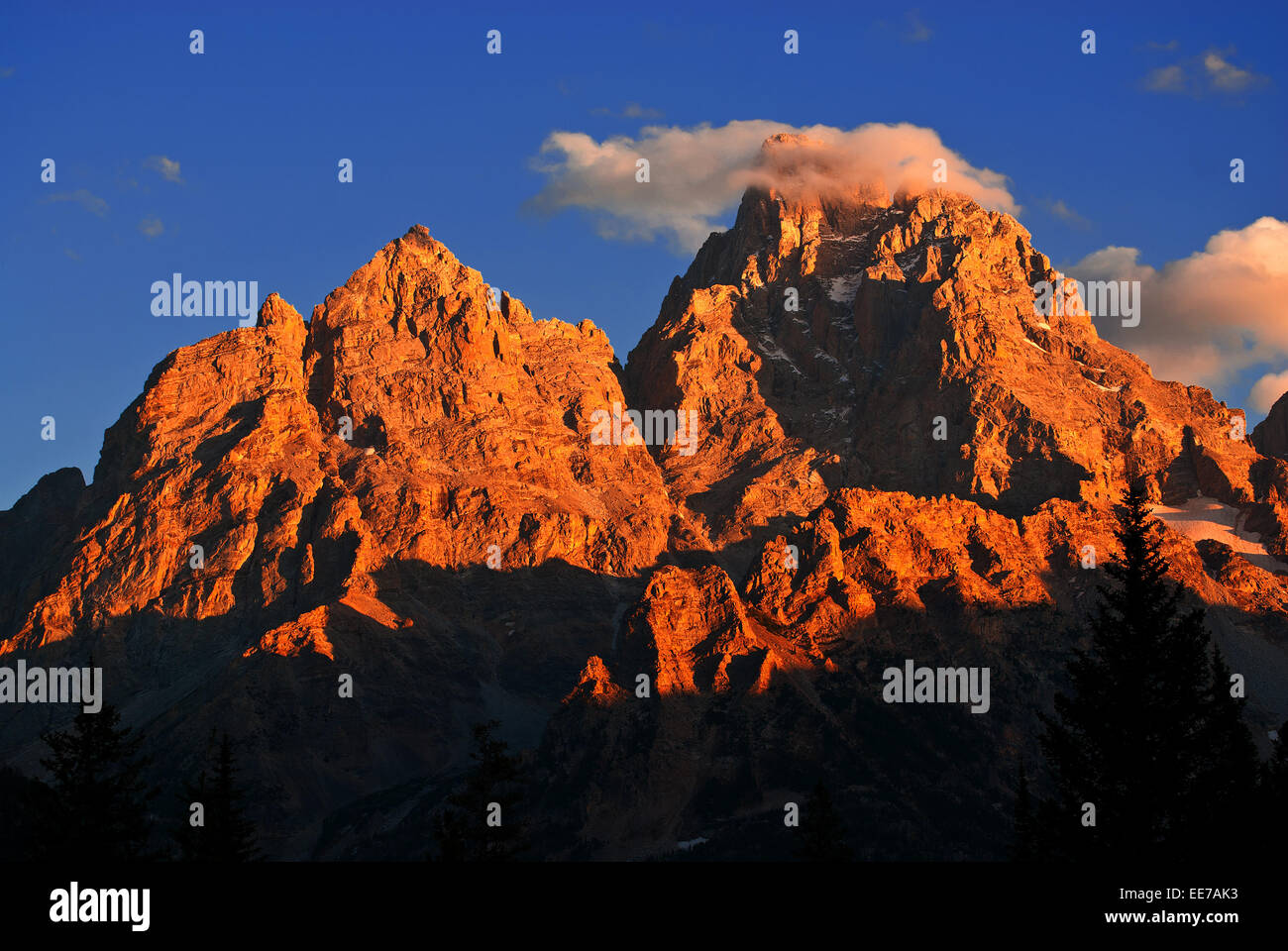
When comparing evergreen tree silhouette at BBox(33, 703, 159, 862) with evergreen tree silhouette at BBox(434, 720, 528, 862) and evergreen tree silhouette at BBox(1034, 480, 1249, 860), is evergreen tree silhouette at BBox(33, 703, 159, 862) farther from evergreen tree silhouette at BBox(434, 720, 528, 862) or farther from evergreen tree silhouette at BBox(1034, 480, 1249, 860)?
evergreen tree silhouette at BBox(1034, 480, 1249, 860)

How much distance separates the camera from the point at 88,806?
3297 inches

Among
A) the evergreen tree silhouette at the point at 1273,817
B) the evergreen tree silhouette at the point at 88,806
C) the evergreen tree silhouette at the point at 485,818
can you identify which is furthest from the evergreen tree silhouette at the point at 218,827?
the evergreen tree silhouette at the point at 1273,817

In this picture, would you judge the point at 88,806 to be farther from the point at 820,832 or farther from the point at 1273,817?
the point at 1273,817

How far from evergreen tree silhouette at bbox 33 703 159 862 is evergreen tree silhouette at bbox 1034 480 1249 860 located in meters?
46.2

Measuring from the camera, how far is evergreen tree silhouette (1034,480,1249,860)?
57312 millimetres

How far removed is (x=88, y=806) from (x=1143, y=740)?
51.6 meters

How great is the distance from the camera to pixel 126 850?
85.8 metres

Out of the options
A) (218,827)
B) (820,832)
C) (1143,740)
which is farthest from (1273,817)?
(820,832)

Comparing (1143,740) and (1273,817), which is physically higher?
(1143,740)

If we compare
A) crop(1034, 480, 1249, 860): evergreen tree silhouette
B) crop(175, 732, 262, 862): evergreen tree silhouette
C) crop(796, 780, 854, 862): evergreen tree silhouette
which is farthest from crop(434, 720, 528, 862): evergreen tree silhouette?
crop(1034, 480, 1249, 860): evergreen tree silhouette

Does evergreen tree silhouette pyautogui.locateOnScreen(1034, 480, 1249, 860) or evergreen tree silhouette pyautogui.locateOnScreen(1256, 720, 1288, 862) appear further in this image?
evergreen tree silhouette pyautogui.locateOnScreen(1034, 480, 1249, 860)
